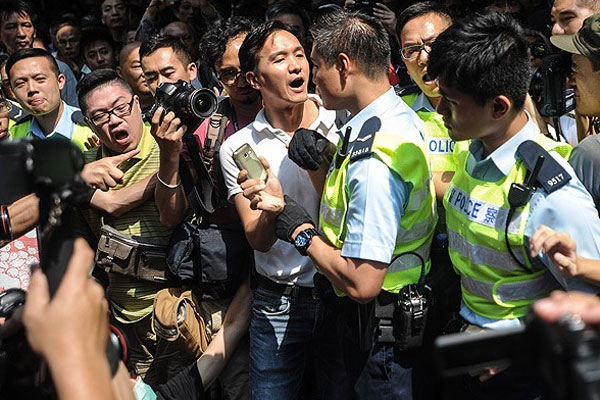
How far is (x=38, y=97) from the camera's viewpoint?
472cm

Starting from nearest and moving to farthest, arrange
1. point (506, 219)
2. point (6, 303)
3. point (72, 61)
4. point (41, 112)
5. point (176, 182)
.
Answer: point (6, 303) < point (506, 219) < point (176, 182) < point (41, 112) < point (72, 61)

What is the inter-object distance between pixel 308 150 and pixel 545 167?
87cm

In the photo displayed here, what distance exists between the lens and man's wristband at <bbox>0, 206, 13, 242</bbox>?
107 inches

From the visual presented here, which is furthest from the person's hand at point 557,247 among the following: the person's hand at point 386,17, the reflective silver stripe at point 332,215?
the person's hand at point 386,17

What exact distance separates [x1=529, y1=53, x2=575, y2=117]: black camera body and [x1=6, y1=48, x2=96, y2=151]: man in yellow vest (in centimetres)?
272

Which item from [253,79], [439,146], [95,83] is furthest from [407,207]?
[95,83]

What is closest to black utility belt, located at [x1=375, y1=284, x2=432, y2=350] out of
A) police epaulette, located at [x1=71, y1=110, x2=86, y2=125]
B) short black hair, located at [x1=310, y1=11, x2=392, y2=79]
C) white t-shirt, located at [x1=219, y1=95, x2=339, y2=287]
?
white t-shirt, located at [x1=219, y1=95, x2=339, y2=287]

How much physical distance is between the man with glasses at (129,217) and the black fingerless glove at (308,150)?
0.89 metres

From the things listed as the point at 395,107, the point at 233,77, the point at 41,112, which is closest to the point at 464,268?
the point at 395,107

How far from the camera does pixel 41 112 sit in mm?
4715

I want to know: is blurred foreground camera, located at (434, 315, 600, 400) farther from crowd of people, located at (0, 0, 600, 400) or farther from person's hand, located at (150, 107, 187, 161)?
person's hand, located at (150, 107, 187, 161)

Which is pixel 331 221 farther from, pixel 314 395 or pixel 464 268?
pixel 314 395

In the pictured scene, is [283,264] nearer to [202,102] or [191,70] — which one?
[202,102]

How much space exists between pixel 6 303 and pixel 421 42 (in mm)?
2059
